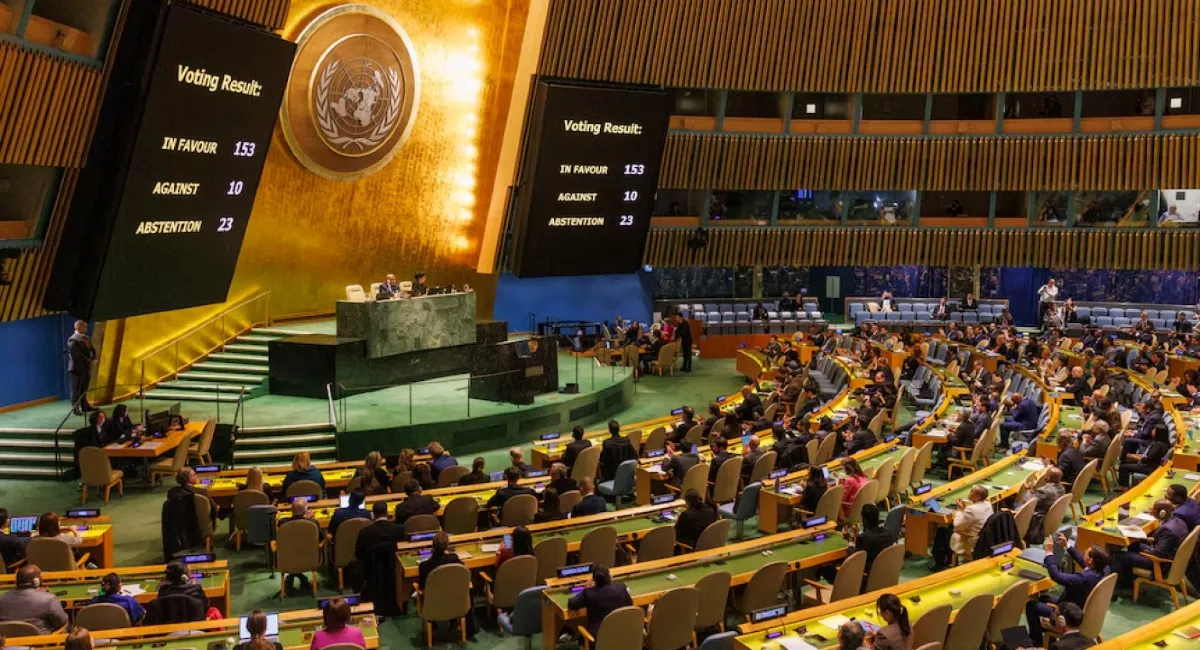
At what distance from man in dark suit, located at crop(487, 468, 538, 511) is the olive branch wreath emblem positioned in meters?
10.9

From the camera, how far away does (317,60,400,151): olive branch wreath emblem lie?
20438 millimetres

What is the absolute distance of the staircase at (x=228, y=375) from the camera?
18.5 m

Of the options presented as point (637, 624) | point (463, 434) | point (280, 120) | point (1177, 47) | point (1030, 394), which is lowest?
point (637, 624)

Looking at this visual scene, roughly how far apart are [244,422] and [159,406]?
2007mm

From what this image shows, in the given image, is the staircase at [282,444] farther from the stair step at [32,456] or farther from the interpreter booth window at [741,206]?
the interpreter booth window at [741,206]

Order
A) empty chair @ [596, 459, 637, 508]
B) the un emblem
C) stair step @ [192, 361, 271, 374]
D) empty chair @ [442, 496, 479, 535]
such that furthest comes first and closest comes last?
the un emblem
stair step @ [192, 361, 271, 374]
empty chair @ [596, 459, 637, 508]
empty chair @ [442, 496, 479, 535]

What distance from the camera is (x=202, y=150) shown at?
13602 millimetres

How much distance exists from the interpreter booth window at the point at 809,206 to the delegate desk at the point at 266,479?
17581mm

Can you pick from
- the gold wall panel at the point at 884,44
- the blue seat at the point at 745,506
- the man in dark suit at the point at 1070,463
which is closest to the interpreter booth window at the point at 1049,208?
the gold wall panel at the point at 884,44

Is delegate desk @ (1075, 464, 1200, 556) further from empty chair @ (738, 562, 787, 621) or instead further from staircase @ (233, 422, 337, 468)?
staircase @ (233, 422, 337, 468)

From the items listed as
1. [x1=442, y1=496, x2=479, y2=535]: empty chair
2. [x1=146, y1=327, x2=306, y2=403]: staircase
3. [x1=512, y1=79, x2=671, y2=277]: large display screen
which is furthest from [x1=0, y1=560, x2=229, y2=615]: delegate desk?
[x1=512, y1=79, x2=671, y2=277]: large display screen

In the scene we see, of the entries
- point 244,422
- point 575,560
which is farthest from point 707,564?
point 244,422

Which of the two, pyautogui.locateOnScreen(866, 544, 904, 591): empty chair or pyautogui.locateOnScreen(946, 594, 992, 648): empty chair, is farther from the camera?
pyautogui.locateOnScreen(866, 544, 904, 591): empty chair

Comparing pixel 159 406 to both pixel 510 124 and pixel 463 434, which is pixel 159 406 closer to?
pixel 463 434
